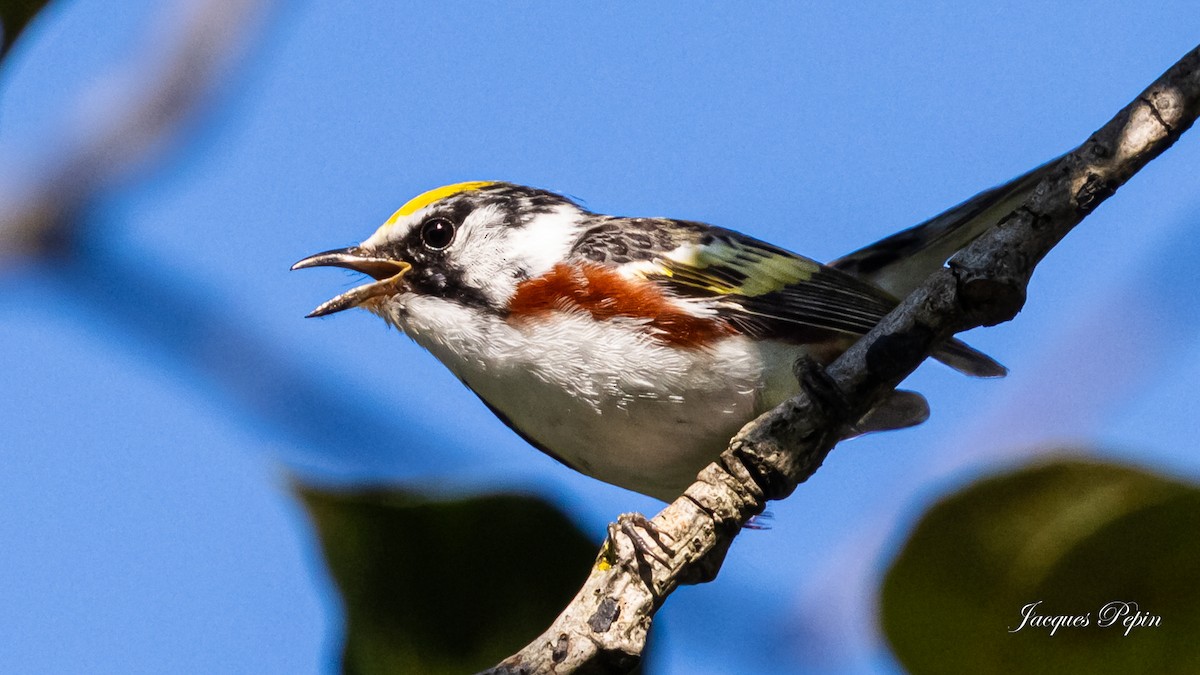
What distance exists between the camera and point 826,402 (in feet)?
9.16

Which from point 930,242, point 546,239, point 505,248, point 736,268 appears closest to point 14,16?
point 505,248

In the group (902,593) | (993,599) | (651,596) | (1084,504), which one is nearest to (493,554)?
(651,596)

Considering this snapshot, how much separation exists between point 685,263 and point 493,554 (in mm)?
1806

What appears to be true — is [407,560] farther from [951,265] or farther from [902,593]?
[951,265]

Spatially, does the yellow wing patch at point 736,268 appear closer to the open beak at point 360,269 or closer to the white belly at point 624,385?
the white belly at point 624,385

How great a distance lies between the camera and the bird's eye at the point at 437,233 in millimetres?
4336

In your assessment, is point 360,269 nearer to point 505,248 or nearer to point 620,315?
point 505,248

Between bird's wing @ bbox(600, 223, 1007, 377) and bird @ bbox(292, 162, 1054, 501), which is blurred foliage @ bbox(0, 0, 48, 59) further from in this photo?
bird's wing @ bbox(600, 223, 1007, 377)

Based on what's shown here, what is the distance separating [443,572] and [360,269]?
199 cm

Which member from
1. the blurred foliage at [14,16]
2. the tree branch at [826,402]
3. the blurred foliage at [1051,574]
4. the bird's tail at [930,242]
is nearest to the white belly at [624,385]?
the tree branch at [826,402]

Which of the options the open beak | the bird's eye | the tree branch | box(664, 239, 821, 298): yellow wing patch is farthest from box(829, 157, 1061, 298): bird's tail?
the open beak

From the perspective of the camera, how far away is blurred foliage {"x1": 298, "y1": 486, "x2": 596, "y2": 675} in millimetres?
2475

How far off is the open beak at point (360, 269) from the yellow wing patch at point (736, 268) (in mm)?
1002

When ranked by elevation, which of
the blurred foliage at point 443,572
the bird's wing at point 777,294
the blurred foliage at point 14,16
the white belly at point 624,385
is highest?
the bird's wing at point 777,294
